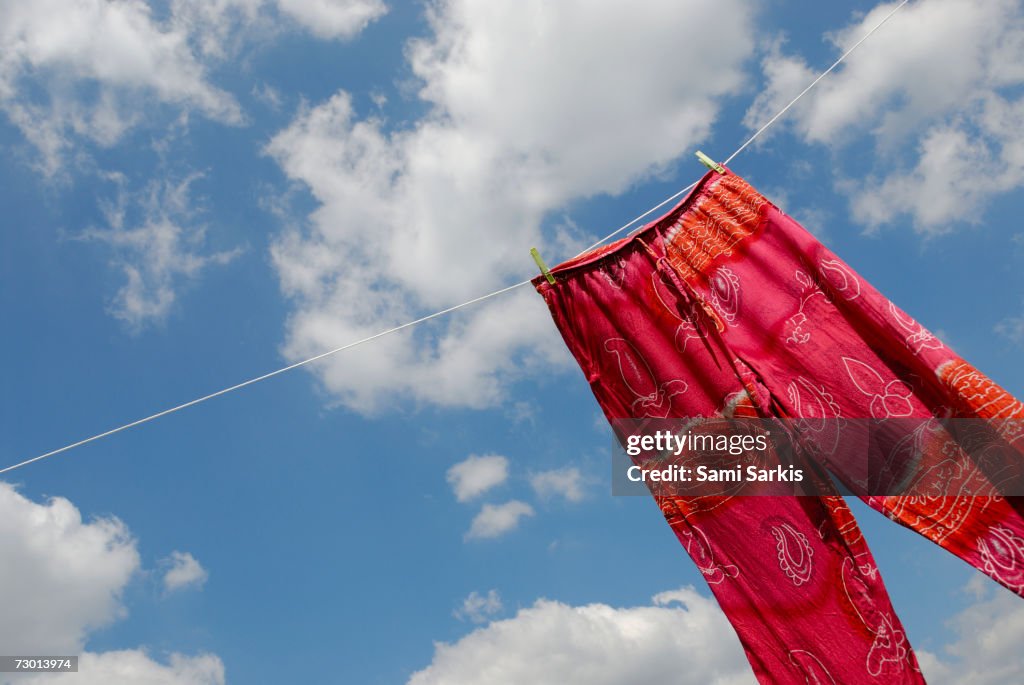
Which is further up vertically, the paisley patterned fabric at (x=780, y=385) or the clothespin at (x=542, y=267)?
the clothespin at (x=542, y=267)

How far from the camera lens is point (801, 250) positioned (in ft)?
13.7

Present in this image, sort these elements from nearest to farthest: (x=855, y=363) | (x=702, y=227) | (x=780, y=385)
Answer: (x=855, y=363), (x=780, y=385), (x=702, y=227)

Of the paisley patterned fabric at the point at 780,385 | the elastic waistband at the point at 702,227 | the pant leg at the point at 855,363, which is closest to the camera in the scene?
the pant leg at the point at 855,363

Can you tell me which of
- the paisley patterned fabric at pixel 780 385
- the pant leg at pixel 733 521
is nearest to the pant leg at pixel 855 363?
the paisley patterned fabric at pixel 780 385

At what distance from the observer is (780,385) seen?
404cm

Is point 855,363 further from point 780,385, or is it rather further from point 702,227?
point 702,227

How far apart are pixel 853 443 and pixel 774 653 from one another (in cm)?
112

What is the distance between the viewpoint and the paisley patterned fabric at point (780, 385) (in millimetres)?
3645

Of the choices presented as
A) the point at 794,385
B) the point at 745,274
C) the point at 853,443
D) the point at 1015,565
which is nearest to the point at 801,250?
the point at 745,274

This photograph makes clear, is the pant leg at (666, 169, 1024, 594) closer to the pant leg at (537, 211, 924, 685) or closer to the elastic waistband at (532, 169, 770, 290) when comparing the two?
the elastic waistband at (532, 169, 770, 290)

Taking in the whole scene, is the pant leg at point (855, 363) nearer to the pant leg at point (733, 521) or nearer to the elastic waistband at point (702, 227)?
the elastic waistband at point (702, 227)

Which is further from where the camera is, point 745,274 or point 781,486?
point 745,274

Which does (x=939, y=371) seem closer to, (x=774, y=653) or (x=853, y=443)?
(x=853, y=443)

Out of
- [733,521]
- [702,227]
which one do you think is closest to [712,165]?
Answer: [702,227]
